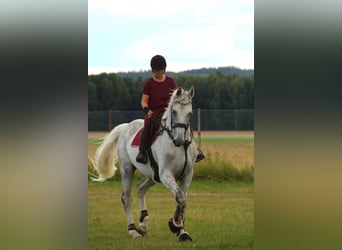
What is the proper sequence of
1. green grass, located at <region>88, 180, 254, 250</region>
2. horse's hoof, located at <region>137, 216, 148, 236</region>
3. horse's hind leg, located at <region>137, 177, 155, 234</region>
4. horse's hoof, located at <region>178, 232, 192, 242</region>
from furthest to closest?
horse's hind leg, located at <region>137, 177, 155, 234</region>
horse's hoof, located at <region>137, 216, 148, 236</region>
horse's hoof, located at <region>178, 232, 192, 242</region>
green grass, located at <region>88, 180, 254, 250</region>

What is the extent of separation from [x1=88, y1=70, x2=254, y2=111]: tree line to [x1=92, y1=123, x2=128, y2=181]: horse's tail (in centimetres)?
58

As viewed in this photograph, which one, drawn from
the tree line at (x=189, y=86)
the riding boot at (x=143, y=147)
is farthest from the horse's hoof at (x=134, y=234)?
the tree line at (x=189, y=86)

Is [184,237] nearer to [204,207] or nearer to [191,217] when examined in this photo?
[191,217]

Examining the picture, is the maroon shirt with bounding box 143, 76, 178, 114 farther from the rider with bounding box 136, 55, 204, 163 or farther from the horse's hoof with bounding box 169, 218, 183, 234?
the horse's hoof with bounding box 169, 218, 183, 234

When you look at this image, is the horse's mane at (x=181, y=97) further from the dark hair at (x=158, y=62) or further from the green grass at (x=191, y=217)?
the green grass at (x=191, y=217)

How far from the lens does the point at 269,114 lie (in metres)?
2.99

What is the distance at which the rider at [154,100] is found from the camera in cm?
549

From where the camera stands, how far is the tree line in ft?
17.8

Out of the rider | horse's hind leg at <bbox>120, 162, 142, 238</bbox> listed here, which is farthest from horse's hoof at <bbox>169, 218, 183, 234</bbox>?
horse's hind leg at <bbox>120, 162, 142, 238</bbox>

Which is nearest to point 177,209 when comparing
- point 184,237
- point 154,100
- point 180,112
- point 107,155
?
point 184,237

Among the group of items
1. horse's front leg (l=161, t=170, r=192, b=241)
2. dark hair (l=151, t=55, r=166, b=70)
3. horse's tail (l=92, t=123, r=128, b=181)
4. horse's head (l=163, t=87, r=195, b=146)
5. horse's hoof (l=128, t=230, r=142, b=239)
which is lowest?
horse's hoof (l=128, t=230, r=142, b=239)

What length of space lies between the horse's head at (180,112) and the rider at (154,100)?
0.66ft

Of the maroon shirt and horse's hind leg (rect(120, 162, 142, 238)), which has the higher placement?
the maroon shirt

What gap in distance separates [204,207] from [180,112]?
1.69 m
